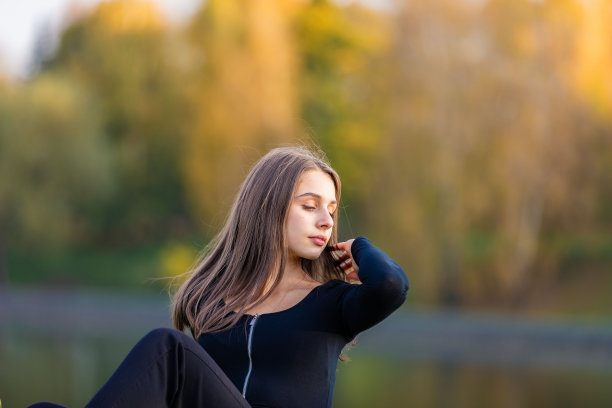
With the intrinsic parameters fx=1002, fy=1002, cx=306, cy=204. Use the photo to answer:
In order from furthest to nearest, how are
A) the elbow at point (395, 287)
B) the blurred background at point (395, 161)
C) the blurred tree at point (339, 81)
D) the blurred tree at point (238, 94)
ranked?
the blurred tree at point (339, 81)
the blurred tree at point (238, 94)
the blurred background at point (395, 161)
the elbow at point (395, 287)

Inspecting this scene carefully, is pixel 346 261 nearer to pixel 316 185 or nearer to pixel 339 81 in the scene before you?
pixel 316 185

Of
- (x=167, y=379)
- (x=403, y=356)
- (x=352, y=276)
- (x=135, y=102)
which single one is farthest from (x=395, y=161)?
(x=167, y=379)

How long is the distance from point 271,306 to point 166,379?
1.49 ft

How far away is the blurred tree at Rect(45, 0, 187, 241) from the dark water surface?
3.65 m

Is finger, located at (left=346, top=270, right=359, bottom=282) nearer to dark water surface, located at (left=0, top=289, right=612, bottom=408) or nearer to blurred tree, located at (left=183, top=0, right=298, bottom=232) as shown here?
dark water surface, located at (left=0, top=289, right=612, bottom=408)

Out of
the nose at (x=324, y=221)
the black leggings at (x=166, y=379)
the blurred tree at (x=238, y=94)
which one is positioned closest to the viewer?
the black leggings at (x=166, y=379)

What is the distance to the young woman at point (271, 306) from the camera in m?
2.14

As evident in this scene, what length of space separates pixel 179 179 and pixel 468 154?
7.68m

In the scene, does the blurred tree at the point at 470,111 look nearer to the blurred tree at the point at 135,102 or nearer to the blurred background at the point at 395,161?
the blurred background at the point at 395,161

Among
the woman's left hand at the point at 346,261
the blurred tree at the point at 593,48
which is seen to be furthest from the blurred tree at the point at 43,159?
the woman's left hand at the point at 346,261

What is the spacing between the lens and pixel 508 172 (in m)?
12.5

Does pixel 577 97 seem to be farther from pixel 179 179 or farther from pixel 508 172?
pixel 179 179

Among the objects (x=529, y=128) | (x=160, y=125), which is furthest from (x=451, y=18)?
(x=160, y=125)

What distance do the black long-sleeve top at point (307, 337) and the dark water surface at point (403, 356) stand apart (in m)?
3.90
